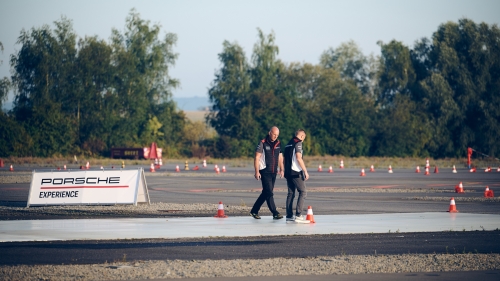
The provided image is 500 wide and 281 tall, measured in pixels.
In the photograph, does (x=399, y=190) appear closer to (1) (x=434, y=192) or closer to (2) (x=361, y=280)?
(1) (x=434, y=192)

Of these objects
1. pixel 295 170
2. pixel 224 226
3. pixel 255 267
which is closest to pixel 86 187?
pixel 224 226

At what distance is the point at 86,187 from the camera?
67.8 ft

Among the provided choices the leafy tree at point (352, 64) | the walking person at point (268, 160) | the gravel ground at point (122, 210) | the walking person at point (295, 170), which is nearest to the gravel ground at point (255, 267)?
the walking person at point (295, 170)

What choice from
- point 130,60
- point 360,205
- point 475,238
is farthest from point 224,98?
point 475,238

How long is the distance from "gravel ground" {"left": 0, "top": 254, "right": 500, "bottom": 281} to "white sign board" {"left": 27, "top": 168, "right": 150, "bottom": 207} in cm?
1020

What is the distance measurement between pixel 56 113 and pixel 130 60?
36.1 feet

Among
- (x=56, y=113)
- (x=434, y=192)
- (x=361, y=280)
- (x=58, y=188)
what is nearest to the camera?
(x=361, y=280)

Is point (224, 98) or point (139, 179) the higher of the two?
point (224, 98)

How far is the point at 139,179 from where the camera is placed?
20.8 meters

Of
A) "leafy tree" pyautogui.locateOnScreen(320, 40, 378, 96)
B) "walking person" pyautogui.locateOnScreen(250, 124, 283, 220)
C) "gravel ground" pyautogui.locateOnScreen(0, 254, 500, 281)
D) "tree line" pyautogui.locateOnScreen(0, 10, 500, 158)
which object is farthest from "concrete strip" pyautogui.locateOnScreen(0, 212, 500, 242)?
"leafy tree" pyautogui.locateOnScreen(320, 40, 378, 96)

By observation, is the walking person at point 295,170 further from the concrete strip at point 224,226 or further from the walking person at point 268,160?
the concrete strip at point 224,226

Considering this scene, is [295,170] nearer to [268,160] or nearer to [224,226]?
[268,160]

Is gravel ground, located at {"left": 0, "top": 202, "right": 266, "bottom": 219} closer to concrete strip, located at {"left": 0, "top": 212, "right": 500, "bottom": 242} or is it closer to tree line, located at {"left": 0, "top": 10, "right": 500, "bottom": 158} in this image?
concrete strip, located at {"left": 0, "top": 212, "right": 500, "bottom": 242}

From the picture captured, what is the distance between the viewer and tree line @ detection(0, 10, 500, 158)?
8169 centimetres
